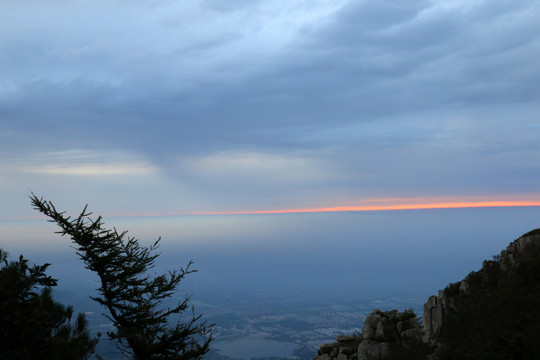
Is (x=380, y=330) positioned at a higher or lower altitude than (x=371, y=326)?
lower

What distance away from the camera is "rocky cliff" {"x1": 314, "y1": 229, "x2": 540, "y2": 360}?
17.3 metres

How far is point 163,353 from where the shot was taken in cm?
1889

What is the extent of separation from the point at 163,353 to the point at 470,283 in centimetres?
1707

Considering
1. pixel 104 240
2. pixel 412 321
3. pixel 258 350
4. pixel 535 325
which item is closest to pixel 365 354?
pixel 412 321

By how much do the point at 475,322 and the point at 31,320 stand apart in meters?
18.9

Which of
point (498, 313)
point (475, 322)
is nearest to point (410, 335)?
point (475, 322)

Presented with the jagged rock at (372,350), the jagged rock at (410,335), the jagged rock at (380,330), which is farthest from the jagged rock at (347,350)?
the jagged rock at (410,335)

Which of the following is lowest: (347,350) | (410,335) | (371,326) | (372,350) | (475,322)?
(347,350)

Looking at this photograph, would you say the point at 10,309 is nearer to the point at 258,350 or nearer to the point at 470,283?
the point at 470,283

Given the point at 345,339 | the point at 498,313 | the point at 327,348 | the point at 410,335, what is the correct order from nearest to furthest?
the point at 498,313
the point at 410,335
the point at 327,348
the point at 345,339

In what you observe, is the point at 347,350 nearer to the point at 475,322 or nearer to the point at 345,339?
the point at 345,339

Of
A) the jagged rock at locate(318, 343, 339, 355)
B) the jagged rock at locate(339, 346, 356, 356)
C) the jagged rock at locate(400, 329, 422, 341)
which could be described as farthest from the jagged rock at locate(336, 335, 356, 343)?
the jagged rock at locate(400, 329, 422, 341)

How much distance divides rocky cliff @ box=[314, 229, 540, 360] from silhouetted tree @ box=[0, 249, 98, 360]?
16130mm

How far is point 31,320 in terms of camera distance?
A: 1062 centimetres
